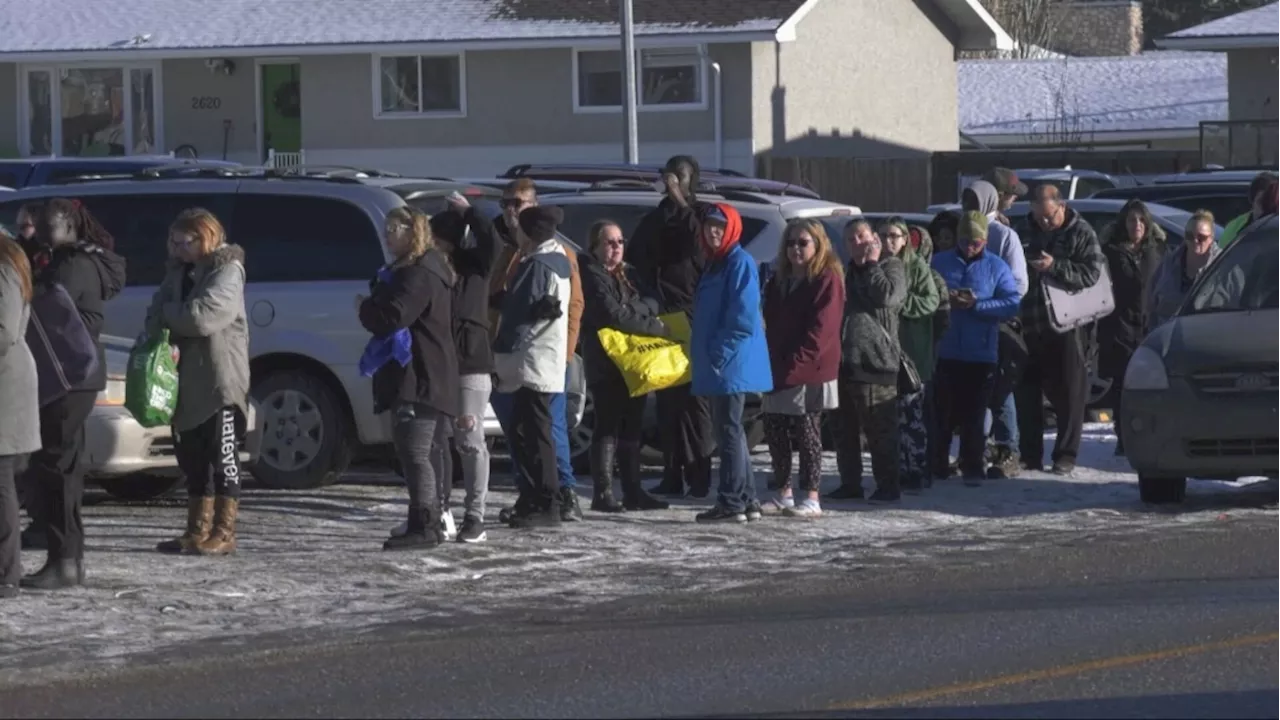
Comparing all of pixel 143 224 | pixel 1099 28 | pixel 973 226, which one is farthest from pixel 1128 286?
pixel 1099 28

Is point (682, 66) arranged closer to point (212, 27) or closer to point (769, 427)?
point (212, 27)

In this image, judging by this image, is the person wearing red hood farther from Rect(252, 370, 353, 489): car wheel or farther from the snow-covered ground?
Rect(252, 370, 353, 489): car wheel

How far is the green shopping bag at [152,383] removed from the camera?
11344 mm

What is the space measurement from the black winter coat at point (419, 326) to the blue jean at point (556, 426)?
78cm

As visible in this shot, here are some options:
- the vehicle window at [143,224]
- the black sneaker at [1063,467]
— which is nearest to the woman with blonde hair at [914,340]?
the black sneaker at [1063,467]

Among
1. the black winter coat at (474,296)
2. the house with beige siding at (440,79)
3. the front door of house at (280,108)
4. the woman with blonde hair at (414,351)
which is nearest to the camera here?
the woman with blonde hair at (414,351)

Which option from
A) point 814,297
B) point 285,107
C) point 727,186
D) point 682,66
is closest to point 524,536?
point 814,297

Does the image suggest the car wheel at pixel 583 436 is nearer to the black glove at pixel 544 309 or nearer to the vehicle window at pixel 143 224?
the black glove at pixel 544 309

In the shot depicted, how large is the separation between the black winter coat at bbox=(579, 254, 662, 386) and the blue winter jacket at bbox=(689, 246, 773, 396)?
1.63ft

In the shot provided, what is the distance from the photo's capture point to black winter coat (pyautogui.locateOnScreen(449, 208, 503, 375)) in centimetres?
1200

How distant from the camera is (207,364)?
11.5m

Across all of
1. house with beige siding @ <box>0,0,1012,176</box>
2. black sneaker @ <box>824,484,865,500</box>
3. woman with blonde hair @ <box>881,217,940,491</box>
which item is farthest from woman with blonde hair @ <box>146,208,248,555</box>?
house with beige siding @ <box>0,0,1012,176</box>

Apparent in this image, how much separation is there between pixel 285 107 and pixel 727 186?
25837 mm

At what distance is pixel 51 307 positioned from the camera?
10.7 metres
